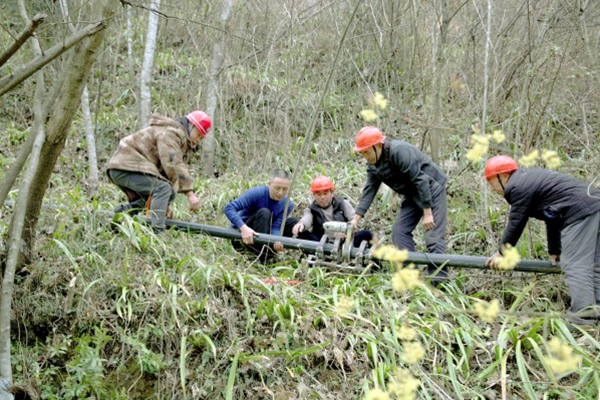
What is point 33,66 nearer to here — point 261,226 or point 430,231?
point 261,226

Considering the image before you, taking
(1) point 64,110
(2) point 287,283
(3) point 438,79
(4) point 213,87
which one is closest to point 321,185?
(2) point 287,283

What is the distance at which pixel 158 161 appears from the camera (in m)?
5.71

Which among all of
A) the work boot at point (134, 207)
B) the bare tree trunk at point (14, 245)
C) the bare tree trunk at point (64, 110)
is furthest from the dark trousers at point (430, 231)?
the bare tree trunk at point (14, 245)

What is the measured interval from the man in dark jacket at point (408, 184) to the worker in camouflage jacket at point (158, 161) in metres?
1.50

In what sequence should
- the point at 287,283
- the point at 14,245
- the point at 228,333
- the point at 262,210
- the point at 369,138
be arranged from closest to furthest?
the point at 14,245
the point at 228,333
the point at 287,283
the point at 369,138
the point at 262,210

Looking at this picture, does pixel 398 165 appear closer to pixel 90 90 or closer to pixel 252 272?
pixel 252 272

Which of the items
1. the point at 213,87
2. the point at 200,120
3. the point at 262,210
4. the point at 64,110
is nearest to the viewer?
the point at 64,110

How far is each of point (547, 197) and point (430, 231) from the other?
1.28 m

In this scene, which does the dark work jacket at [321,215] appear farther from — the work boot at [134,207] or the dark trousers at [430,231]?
the work boot at [134,207]

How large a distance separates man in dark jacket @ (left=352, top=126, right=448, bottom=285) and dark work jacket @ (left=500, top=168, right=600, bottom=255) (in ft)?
3.14

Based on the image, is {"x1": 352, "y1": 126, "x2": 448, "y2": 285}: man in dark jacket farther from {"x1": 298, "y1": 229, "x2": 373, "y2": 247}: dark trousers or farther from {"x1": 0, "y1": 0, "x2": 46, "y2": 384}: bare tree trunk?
{"x1": 0, "y1": 0, "x2": 46, "y2": 384}: bare tree trunk

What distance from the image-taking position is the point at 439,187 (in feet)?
18.8

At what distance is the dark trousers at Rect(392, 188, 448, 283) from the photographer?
5695 millimetres

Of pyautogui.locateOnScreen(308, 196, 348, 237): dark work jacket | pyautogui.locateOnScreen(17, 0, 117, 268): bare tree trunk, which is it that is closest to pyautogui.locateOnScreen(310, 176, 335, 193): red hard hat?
pyautogui.locateOnScreen(308, 196, 348, 237): dark work jacket
